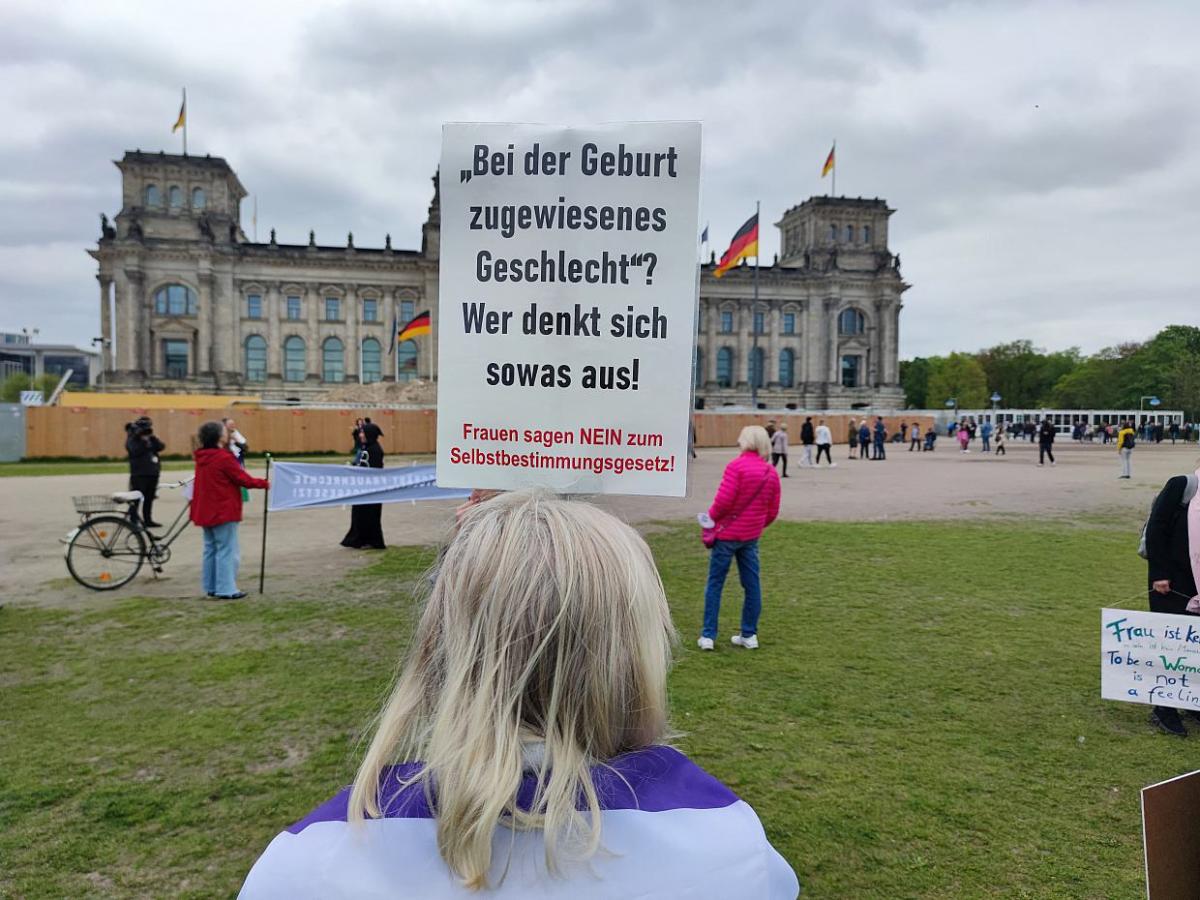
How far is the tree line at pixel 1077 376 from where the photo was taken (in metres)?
67.2

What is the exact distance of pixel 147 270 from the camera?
72.5m

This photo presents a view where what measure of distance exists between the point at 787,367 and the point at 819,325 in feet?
18.6

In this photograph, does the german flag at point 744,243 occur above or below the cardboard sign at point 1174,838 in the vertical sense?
above

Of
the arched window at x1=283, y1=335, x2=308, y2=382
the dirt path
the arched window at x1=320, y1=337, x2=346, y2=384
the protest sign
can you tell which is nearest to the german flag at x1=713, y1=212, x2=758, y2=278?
the dirt path

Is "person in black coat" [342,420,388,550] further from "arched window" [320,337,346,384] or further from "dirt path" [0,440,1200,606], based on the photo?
"arched window" [320,337,346,384]

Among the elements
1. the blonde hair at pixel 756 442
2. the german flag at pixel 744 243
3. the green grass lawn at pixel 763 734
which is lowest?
the green grass lawn at pixel 763 734

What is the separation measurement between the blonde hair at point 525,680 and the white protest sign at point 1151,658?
442 cm

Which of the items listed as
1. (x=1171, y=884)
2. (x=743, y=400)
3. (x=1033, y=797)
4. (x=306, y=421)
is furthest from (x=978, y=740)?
(x=743, y=400)

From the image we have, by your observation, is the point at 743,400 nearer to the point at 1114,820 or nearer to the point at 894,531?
the point at 894,531

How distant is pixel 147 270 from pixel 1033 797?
83670 mm

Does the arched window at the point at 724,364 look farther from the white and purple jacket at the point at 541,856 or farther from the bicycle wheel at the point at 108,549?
the white and purple jacket at the point at 541,856

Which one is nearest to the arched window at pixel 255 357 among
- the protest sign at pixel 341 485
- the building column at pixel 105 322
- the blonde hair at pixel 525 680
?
the building column at pixel 105 322

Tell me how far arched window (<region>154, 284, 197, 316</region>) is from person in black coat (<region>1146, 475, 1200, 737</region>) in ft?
270

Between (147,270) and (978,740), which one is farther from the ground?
(147,270)
